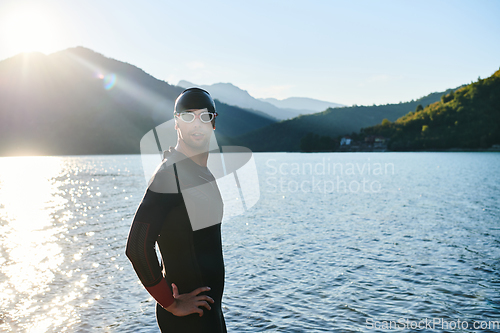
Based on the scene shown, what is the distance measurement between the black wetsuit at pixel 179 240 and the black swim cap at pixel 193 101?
40 cm

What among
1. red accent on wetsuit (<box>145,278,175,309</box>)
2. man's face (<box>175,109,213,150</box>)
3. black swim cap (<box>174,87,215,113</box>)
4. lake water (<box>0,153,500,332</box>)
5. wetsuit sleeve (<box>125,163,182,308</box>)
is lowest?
lake water (<box>0,153,500,332</box>)

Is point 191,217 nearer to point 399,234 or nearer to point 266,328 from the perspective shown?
point 266,328

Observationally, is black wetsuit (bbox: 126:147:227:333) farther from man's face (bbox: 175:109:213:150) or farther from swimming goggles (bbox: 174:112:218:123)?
swimming goggles (bbox: 174:112:218:123)

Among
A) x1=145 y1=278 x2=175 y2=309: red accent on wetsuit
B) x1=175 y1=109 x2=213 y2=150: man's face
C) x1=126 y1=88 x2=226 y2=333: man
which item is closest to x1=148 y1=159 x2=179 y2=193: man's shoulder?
x1=126 y1=88 x2=226 y2=333: man

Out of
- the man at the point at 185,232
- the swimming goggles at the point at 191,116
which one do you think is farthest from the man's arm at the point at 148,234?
the swimming goggles at the point at 191,116

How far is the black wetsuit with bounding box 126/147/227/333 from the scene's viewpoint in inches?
105

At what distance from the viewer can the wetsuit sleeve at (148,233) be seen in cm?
264

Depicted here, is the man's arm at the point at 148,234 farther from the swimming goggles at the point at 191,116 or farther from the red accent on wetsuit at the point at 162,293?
the swimming goggles at the point at 191,116

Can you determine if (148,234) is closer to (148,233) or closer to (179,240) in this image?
(148,233)

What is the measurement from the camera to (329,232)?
21.2 meters

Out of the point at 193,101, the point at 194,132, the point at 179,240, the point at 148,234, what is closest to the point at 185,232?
the point at 179,240

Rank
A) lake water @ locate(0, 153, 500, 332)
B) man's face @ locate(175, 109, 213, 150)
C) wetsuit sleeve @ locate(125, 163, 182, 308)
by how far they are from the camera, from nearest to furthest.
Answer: wetsuit sleeve @ locate(125, 163, 182, 308), man's face @ locate(175, 109, 213, 150), lake water @ locate(0, 153, 500, 332)

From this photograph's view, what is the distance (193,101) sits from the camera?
306 cm

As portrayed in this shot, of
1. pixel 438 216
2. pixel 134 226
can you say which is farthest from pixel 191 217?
pixel 438 216
